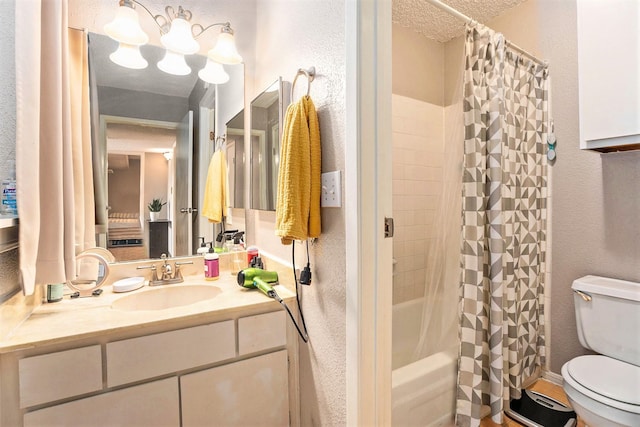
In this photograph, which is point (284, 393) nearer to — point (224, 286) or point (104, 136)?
point (224, 286)

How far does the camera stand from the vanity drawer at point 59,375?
824 mm

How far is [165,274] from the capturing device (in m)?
1.44

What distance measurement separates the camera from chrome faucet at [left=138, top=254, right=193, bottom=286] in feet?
4.60

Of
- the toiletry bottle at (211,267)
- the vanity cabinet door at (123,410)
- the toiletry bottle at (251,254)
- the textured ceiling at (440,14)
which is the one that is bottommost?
the vanity cabinet door at (123,410)

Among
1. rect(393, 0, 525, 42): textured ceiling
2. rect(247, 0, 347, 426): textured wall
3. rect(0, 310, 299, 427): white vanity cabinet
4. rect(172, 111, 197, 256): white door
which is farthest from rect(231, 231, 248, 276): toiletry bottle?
rect(393, 0, 525, 42): textured ceiling

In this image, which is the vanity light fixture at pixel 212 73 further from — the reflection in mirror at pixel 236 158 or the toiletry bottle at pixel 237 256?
the toiletry bottle at pixel 237 256

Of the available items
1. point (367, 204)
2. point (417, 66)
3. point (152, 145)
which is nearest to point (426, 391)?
point (367, 204)

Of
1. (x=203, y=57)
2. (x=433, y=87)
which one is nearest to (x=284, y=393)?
(x=203, y=57)

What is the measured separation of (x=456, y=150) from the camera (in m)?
1.54

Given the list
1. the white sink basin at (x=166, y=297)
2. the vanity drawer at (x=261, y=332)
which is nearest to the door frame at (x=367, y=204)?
the vanity drawer at (x=261, y=332)

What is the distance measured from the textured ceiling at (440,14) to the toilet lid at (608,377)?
195 centimetres

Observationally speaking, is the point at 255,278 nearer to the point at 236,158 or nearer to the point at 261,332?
the point at 261,332

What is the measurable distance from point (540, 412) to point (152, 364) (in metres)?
1.94

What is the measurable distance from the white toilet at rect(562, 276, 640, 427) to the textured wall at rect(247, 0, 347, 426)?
106cm
